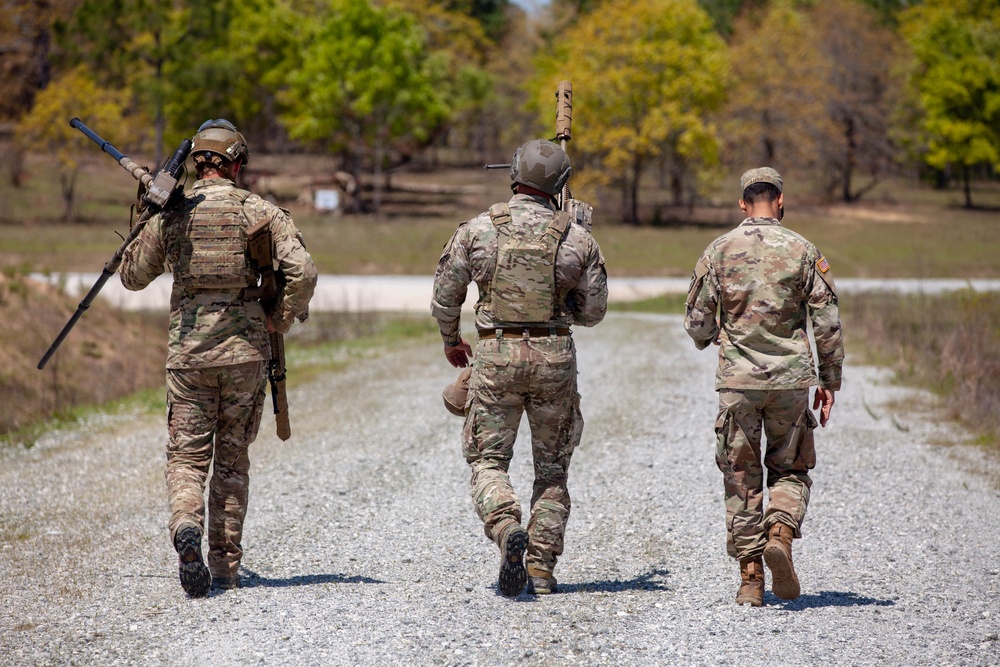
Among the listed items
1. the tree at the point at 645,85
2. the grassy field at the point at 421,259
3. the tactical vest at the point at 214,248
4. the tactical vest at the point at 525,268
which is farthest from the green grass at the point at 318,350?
the tree at the point at 645,85

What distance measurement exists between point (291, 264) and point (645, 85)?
40.6m

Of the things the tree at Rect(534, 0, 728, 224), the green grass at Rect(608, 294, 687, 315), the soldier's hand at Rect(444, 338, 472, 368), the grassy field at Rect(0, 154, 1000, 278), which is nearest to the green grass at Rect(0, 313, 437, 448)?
the green grass at Rect(608, 294, 687, 315)

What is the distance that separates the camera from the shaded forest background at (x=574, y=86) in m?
43.1

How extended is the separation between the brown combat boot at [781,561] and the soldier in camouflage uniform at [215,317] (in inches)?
101

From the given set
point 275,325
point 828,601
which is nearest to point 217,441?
point 275,325

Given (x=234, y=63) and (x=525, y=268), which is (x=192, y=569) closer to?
(x=525, y=268)

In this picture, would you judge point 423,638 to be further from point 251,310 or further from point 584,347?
point 584,347

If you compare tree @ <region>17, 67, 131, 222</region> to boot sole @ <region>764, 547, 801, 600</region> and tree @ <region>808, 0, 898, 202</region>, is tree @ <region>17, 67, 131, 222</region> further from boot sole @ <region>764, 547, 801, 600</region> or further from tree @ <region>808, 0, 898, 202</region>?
boot sole @ <region>764, 547, 801, 600</region>

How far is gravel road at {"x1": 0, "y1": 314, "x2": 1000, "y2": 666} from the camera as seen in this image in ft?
15.6

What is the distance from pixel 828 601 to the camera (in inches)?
213

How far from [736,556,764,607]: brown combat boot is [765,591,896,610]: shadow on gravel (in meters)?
0.10

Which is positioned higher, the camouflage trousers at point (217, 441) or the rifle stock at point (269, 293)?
the rifle stock at point (269, 293)

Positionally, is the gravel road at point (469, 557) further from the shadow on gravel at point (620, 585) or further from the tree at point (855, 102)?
the tree at point (855, 102)

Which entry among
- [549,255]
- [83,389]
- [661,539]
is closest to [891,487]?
[661,539]
